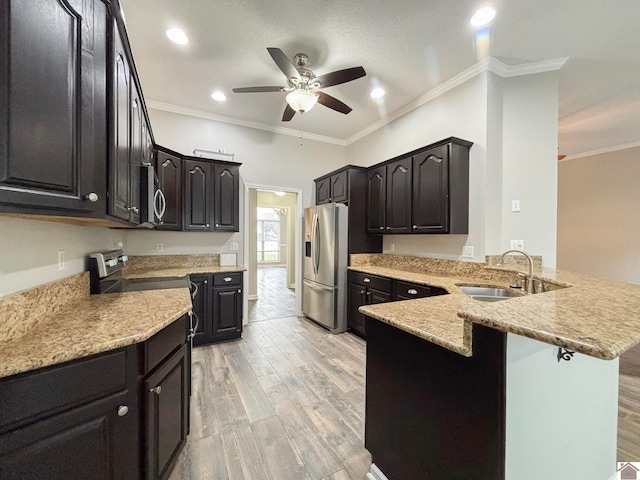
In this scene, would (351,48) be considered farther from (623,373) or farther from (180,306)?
(623,373)

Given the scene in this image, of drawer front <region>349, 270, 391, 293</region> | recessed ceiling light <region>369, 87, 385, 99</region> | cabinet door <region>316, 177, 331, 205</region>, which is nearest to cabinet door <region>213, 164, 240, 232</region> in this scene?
cabinet door <region>316, 177, 331, 205</region>

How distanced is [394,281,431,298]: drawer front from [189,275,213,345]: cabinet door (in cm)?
231

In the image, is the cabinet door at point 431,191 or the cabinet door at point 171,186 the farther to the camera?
the cabinet door at point 171,186

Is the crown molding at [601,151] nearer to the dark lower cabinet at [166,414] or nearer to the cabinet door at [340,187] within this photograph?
the cabinet door at [340,187]

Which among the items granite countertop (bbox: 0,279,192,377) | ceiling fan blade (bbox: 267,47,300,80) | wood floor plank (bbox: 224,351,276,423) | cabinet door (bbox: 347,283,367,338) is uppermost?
ceiling fan blade (bbox: 267,47,300,80)

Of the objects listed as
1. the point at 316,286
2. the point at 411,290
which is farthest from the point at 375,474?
the point at 316,286

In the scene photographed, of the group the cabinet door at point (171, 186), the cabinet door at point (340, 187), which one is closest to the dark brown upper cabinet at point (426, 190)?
the cabinet door at point (340, 187)

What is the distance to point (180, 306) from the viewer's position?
1.52 m

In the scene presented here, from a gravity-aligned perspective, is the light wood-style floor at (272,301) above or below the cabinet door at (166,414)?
below

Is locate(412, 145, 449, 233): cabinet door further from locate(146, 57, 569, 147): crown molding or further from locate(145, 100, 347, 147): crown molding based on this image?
locate(145, 100, 347, 147): crown molding

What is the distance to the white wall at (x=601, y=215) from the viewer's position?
14.1 feet

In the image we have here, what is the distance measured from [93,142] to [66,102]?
0.17m

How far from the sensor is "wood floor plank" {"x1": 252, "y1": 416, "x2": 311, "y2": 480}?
4.86 ft

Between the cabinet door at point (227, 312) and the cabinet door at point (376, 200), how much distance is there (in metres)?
2.08
